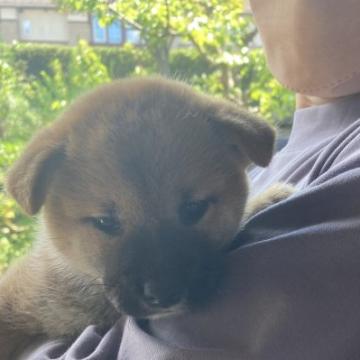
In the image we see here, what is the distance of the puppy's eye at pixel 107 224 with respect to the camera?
1144 millimetres

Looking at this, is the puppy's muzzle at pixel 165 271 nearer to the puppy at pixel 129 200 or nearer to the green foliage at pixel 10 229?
the puppy at pixel 129 200

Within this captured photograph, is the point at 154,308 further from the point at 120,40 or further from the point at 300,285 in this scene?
the point at 120,40

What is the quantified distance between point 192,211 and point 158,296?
0.75ft

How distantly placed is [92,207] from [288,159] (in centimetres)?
52

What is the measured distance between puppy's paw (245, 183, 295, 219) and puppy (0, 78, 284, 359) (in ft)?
0.24

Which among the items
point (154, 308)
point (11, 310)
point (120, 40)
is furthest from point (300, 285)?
point (120, 40)

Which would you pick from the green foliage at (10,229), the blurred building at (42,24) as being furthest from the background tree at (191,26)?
the green foliage at (10,229)

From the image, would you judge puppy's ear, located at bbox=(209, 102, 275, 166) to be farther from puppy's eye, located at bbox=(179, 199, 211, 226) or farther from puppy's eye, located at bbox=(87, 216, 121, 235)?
puppy's eye, located at bbox=(87, 216, 121, 235)

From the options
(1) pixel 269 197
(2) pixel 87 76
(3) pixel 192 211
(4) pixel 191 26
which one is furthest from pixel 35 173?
(4) pixel 191 26

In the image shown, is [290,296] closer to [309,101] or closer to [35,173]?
[35,173]

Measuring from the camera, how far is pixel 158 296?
0.96 m

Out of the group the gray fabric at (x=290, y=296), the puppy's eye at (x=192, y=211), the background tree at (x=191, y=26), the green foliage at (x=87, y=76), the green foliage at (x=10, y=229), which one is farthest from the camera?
the background tree at (x=191, y=26)

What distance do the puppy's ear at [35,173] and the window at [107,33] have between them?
152 cm

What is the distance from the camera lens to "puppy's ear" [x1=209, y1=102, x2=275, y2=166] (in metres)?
1.20
